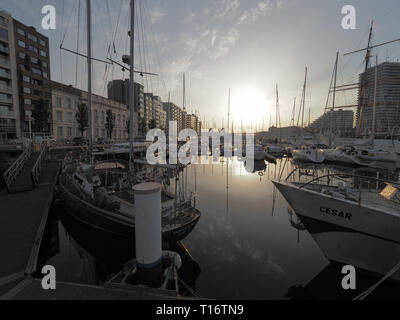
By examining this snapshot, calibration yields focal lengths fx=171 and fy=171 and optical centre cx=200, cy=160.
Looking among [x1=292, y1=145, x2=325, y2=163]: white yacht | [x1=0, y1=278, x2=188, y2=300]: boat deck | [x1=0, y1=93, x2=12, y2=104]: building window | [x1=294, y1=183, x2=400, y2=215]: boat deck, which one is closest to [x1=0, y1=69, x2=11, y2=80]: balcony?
[x1=0, y1=93, x2=12, y2=104]: building window

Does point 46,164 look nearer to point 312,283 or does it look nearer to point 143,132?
point 312,283

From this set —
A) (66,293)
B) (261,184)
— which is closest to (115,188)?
(66,293)

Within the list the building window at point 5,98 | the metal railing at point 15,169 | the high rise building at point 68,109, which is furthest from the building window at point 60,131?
the metal railing at point 15,169

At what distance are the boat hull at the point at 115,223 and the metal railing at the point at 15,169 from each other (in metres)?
6.11

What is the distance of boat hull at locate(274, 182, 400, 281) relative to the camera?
4672 millimetres

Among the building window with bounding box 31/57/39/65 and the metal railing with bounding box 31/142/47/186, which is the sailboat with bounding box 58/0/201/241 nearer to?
the metal railing with bounding box 31/142/47/186

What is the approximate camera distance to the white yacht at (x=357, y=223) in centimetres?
468

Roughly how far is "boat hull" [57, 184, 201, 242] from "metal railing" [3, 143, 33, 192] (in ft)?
20.1

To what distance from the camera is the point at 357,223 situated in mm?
4953

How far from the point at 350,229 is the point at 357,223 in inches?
11.8

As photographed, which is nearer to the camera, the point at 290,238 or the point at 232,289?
the point at 232,289

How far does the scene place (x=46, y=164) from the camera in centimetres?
1648

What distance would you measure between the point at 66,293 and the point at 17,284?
4.89ft

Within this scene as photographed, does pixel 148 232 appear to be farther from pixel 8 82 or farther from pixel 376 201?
pixel 8 82
